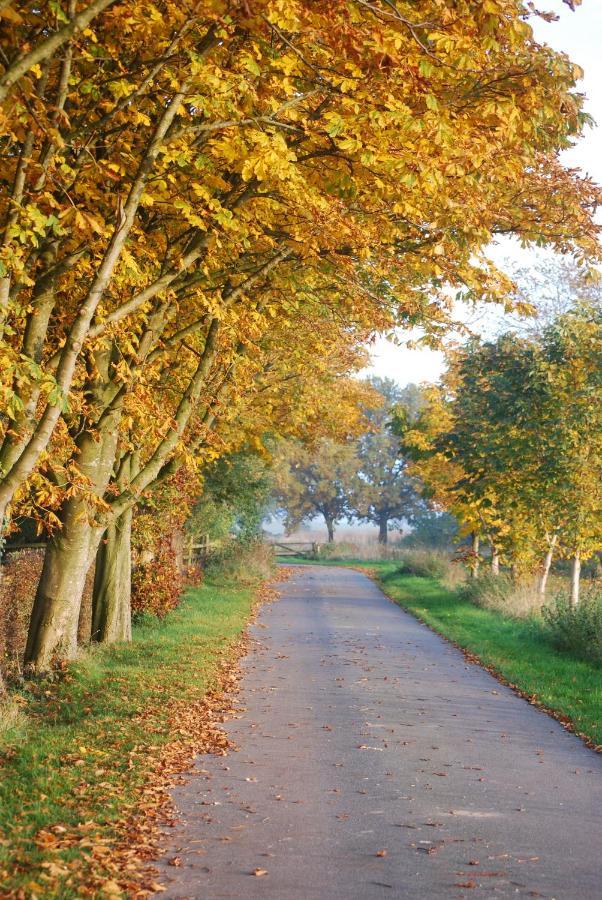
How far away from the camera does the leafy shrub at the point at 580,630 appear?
47.7 ft

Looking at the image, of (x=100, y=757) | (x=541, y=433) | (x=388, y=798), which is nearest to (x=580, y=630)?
(x=541, y=433)

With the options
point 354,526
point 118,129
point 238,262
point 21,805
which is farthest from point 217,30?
point 354,526

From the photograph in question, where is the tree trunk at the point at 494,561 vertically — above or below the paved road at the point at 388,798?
above

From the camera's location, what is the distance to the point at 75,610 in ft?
42.1

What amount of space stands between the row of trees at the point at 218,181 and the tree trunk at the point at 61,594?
0.10 feet

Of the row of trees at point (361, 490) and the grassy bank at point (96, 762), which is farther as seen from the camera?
the row of trees at point (361, 490)

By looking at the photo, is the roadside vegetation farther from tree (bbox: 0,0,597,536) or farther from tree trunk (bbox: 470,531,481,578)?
tree trunk (bbox: 470,531,481,578)

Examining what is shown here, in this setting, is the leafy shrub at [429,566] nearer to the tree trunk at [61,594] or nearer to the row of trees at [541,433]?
the row of trees at [541,433]

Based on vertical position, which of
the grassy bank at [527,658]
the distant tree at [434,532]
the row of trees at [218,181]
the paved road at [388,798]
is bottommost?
the paved road at [388,798]

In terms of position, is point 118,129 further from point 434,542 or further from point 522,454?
point 434,542

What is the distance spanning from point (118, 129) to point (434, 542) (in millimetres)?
69256

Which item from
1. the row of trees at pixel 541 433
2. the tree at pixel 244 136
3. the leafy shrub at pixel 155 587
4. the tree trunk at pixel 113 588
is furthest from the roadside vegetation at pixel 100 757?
the row of trees at pixel 541 433

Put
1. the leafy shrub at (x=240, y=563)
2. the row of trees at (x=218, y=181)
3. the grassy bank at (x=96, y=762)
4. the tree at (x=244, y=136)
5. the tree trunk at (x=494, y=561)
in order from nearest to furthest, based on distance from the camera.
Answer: the grassy bank at (x=96, y=762) → the tree at (x=244, y=136) → the row of trees at (x=218, y=181) → the tree trunk at (x=494, y=561) → the leafy shrub at (x=240, y=563)

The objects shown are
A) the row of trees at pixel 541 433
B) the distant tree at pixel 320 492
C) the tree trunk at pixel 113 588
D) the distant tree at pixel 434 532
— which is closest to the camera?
the tree trunk at pixel 113 588
